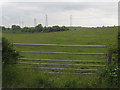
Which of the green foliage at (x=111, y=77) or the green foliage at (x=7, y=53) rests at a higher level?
the green foliage at (x=7, y=53)

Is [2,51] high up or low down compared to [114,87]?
up

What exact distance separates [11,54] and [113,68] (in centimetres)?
301

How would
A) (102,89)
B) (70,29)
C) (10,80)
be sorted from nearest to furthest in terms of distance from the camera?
(102,89), (10,80), (70,29)

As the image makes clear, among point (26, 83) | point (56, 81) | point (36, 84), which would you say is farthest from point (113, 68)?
point (26, 83)

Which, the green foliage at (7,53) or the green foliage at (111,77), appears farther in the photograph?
the green foliage at (7,53)

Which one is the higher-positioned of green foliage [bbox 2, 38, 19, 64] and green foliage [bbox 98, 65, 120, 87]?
green foliage [bbox 2, 38, 19, 64]

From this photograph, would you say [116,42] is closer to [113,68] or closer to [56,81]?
[113,68]

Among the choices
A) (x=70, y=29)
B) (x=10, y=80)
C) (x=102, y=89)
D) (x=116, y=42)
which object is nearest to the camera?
(x=102, y=89)

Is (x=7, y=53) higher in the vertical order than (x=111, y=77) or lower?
higher

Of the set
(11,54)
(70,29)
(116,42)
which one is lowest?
(11,54)

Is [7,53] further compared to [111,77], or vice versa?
[7,53]

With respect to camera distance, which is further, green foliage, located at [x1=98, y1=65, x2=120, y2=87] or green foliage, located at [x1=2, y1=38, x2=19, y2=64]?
green foliage, located at [x1=2, y1=38, x2=19, y2=64]

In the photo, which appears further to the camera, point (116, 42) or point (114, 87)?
point (116, 42)

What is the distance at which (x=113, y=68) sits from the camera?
3.76 metres
